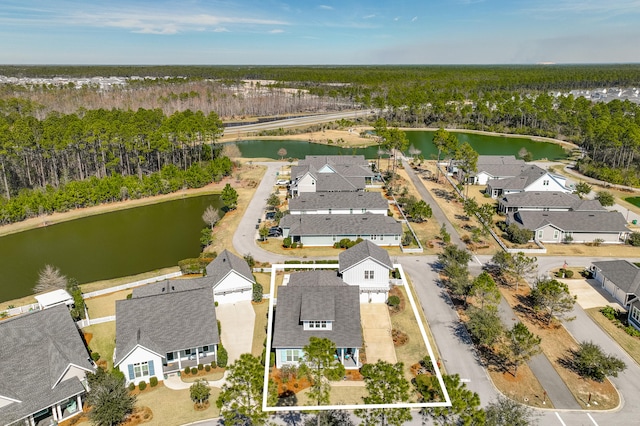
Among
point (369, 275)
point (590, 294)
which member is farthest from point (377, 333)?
point (590, 294)

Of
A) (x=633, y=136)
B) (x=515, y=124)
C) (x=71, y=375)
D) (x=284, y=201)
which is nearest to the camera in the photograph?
(x=71, y=375)

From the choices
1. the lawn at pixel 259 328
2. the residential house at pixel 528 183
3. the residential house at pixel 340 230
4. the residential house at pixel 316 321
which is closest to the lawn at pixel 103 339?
the lawn at pixel 259 328

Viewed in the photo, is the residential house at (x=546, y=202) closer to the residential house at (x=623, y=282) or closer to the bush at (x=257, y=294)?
the residential house at (x=623, y=282)

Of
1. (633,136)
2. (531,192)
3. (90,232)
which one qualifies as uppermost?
(633,136)

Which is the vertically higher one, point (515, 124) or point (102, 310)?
point (515, 124)

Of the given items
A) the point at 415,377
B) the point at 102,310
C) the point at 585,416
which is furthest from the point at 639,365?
the point at 102,310

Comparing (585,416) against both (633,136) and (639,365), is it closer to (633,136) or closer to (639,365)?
(639,365)
